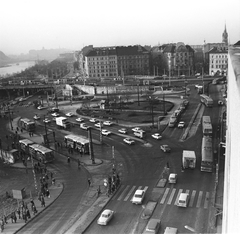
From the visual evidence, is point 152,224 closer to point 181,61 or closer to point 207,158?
point 207,158

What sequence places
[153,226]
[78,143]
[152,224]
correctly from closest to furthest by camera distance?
[153,226]
[152,224]
[78,143]

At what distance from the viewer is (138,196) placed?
68.9 ft

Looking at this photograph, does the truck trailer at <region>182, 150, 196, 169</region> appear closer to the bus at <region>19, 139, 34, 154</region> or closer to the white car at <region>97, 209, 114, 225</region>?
the white car at <region>97, 209, 114, 225</region>

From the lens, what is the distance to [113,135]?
3844cm

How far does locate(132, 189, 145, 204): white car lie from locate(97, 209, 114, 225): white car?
86.9 inches

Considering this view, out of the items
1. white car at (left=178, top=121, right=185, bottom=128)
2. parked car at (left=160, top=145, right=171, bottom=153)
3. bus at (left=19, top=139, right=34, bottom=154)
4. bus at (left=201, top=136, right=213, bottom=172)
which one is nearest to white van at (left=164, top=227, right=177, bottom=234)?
bus at (left=201, top=136, right=213, bottom=172)

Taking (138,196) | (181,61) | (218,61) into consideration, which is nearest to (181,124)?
(138,196)

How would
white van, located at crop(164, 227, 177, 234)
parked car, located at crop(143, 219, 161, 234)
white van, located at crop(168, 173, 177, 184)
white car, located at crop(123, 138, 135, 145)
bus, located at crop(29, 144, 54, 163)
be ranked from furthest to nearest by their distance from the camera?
white car, located at crop(123, 138, 135, 145) < bus, located at crop(29, 144, 54, 163) < white van, located at crop(168, 173, 177, 184) < parked car, located at crop(143, 219, 161, 234) < white van, located at crop(164, 227, 177, 234)

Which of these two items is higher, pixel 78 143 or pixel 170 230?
pixel 78 143

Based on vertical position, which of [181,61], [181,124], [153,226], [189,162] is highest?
[181,61]

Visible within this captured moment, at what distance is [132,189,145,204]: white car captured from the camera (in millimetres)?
20686

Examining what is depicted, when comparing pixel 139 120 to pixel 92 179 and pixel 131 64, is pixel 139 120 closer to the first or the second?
pixel 92 179

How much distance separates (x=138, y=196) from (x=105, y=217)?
320 centimetres

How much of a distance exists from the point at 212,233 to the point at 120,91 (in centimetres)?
5713
